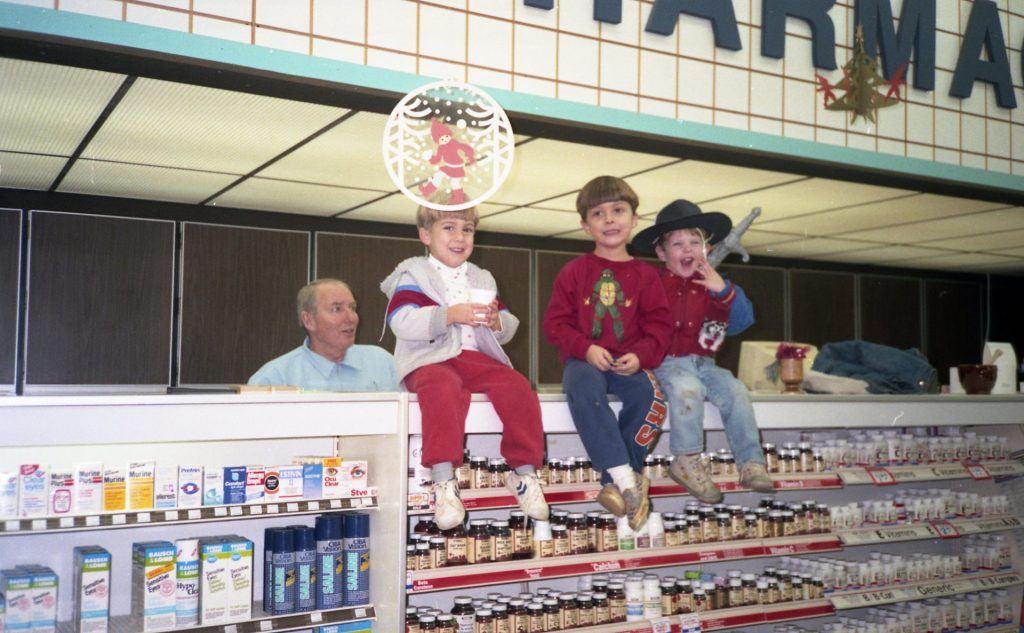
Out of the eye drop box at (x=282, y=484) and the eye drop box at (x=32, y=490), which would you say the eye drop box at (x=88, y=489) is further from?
the eye drop box at (x=282, y=484)

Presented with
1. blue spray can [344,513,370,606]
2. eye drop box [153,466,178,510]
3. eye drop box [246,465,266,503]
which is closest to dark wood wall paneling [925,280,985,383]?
blue spray can [344,513,370,606]

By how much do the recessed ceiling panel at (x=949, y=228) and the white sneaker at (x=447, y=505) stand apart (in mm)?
5398

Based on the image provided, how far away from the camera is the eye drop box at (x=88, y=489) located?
10.2ft

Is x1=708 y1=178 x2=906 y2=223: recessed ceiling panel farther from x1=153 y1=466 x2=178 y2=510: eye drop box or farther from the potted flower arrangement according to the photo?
x1=153 y1=466 x2=178 y2=510: eye drop box

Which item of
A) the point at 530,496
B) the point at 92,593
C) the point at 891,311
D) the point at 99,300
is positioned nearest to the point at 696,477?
the point at 530,496

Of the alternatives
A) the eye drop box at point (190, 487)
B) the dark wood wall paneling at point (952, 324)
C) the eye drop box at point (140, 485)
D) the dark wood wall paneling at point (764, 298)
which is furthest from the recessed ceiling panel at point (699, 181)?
the dark wood wall paneling at point (952, 324)

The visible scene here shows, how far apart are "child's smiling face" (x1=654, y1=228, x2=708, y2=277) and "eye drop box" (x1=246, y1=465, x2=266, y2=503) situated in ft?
6.60

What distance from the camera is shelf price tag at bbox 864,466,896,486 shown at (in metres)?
4.73

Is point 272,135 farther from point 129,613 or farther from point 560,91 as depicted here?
point 129,613

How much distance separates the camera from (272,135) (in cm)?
474

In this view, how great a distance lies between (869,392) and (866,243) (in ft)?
11.9

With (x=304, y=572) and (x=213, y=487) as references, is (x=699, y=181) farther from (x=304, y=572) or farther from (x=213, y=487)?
(x=213, y=487)

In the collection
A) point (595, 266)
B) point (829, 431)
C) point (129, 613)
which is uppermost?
point (595, 266)

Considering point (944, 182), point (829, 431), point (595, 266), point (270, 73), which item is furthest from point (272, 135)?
point (944, 182)
